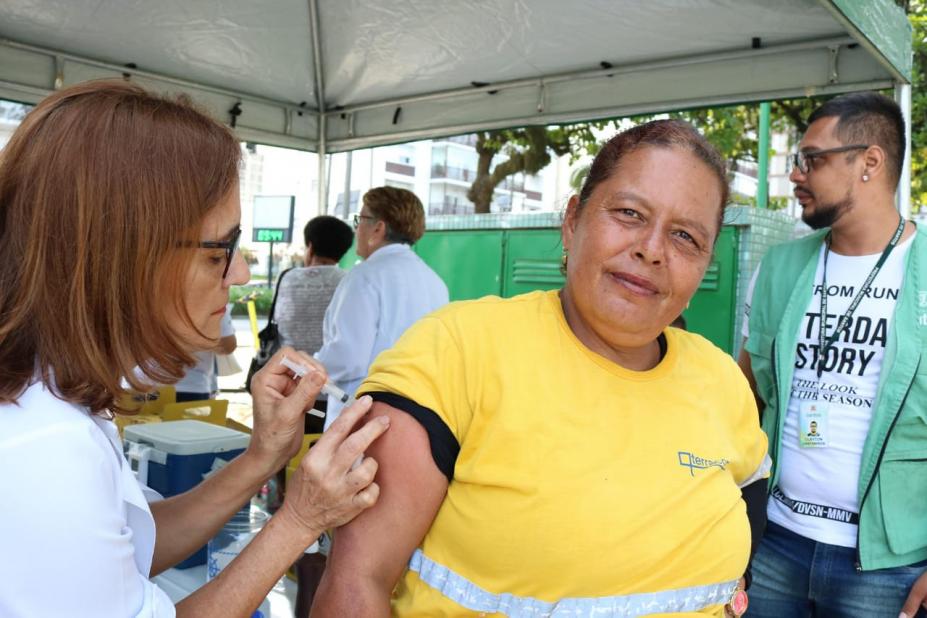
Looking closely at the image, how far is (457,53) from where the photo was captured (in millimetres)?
3986

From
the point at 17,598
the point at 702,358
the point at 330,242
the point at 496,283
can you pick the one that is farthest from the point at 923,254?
the point at 496,283

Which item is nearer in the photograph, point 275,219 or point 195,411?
point 195,411

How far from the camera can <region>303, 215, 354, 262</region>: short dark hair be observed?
4520 mm

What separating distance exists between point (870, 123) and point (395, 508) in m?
A: 1.96

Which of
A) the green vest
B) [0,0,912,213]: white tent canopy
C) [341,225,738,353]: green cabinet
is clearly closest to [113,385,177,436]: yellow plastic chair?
[0,0,912,213]: white tent canopy

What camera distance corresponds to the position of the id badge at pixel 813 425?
7.02 ft

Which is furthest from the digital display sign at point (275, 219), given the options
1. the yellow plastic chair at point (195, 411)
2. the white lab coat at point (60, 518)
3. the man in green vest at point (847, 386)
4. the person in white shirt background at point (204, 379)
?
the white lab coat at point (60, 518)

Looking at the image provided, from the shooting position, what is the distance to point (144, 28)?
3.74 m

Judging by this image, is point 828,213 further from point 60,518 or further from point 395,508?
point 60,518

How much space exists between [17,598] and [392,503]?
518mm

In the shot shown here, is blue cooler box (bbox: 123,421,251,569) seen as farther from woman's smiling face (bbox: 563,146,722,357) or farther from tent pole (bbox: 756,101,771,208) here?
tent pole (bbox: 756,101,771,208)

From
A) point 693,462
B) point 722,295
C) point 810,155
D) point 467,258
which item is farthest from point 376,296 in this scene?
point 467,258

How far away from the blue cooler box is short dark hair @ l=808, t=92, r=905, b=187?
2087mm

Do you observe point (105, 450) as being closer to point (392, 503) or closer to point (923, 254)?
point (392, 503)
